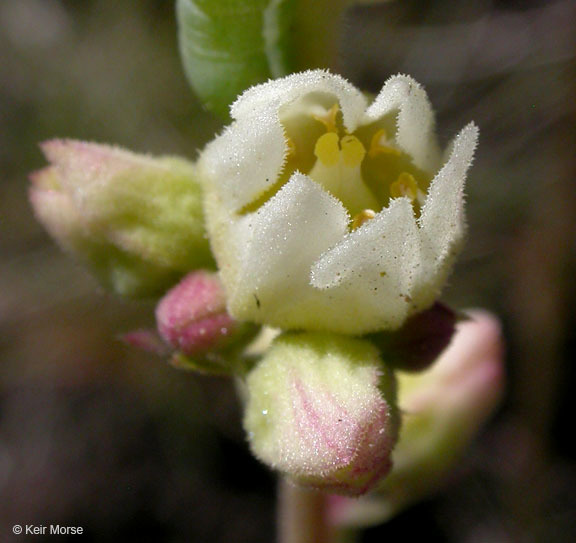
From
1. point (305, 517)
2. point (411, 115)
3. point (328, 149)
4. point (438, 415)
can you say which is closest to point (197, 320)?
point (328, 149)

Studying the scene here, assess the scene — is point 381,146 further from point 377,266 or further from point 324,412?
point 324,412

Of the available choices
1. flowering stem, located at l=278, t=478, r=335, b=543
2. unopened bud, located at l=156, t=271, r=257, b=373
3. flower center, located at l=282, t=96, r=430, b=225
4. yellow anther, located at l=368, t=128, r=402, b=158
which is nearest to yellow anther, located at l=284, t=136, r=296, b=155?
flower center, located at l=282, t=96, r=430, b=225

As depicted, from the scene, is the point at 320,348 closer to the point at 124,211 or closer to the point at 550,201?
the point at 124,211

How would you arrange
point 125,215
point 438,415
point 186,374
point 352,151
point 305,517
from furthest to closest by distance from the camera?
point 186,374
point 438,415
point 305,517
point 125,215
point 352,151

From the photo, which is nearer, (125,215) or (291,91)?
(291,91)

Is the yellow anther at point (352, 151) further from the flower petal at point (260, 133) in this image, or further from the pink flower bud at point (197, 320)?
the pink flower bud at point (197, 320)

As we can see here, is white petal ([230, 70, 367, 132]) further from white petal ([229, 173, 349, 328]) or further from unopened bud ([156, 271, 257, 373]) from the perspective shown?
unopened bud ([156, 271, 257, 373])

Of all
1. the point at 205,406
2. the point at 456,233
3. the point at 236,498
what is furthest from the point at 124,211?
the point at 236,498
